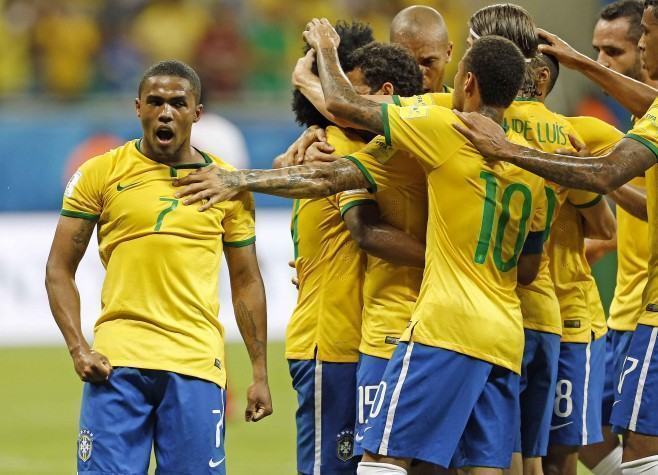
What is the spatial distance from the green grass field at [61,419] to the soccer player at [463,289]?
3.69 m

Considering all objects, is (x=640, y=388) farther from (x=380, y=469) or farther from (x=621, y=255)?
(x=380, y=469)

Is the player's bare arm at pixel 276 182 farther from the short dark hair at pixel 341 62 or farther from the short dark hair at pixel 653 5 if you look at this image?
the short dark hair at pixel 653 5

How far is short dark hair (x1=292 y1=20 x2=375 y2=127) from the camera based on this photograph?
6355 mm

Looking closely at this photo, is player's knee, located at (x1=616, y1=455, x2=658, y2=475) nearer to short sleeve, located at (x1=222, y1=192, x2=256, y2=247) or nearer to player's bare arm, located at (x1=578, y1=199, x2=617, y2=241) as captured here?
player's bare arm, located at (x1=578, y1=199, x2=617, y2=241)

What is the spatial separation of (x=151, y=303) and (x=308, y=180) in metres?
0.84

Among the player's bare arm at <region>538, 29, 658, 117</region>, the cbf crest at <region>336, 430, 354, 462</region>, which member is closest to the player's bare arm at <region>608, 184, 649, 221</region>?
the player's bare arm at <region>538, 29, 658, 117</region>

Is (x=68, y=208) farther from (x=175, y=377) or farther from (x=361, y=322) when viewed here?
(x=361, y=322)

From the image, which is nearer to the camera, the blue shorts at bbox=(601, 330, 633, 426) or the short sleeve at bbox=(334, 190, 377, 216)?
the short sleeve at bbox=(334, 190, 377, 216)

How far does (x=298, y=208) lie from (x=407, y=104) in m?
1.00

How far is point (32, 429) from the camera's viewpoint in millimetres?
10359

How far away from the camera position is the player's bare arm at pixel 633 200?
6.23 metres

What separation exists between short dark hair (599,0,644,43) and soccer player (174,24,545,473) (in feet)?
6.74

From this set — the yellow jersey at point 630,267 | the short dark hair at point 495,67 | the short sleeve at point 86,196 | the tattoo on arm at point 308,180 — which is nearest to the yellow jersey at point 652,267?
the yellow jersey at point 630,267

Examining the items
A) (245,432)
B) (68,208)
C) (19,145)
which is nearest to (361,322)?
(68,208)
